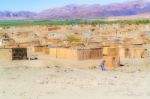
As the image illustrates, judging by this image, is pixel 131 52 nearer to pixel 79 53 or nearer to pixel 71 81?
pixel 79 53

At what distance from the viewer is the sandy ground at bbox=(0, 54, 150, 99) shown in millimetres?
13695

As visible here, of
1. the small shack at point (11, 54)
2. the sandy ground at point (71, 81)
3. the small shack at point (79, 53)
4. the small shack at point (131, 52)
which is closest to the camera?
the sandy ground at point (71, 81)

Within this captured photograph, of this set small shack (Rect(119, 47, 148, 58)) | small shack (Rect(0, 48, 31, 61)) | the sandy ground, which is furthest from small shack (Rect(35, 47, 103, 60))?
small shack (Rect(0, 48, 31, 61))

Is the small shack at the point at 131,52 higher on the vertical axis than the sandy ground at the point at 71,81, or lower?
higher

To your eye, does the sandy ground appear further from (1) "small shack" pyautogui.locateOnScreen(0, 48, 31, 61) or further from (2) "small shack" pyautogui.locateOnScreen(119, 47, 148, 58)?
(2) "small shack" pyautogui.locateOnScreen(119, 47, 148, 58)

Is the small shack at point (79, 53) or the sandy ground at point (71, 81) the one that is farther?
the small shack at point (79, 53)

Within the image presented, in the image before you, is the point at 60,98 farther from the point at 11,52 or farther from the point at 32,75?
the point at 11,52

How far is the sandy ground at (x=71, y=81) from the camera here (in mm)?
13695

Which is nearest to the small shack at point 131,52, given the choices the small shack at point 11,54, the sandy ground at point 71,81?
the sandy ground at point 71,81

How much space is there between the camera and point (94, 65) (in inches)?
832

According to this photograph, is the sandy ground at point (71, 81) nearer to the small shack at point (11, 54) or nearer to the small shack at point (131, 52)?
the small shack at point (11, 54)

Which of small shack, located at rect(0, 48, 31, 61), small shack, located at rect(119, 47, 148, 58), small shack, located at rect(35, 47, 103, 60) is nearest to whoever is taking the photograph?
small shack, located at rect(35, 47, 103, 60)

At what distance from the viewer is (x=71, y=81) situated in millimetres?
16188

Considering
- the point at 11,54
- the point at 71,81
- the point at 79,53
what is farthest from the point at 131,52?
the point at 71,81
